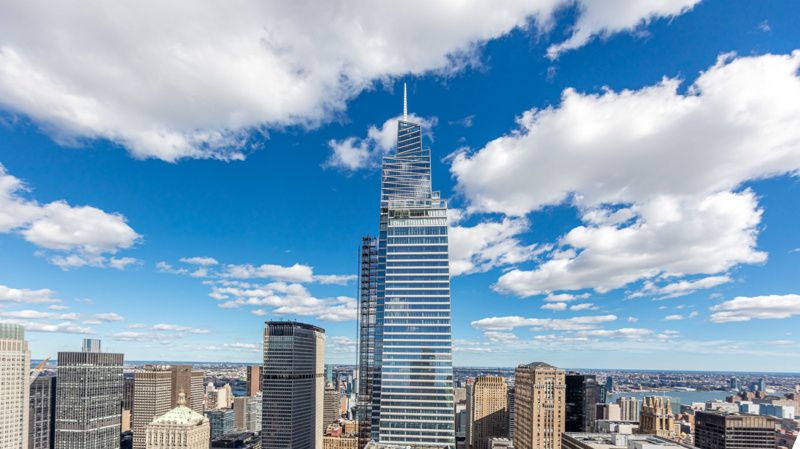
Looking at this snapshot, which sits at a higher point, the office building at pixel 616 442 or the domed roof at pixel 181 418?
the office building at pixel 616 442

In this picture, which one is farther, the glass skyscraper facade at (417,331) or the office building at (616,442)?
the glass skyscraper facade at (417,331)

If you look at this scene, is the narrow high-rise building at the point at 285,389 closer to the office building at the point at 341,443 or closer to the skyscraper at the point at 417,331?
the office building at the point at 341,443

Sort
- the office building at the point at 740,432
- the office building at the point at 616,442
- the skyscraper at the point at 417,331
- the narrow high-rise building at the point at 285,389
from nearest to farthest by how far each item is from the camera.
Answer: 1. the office building at the point at 616,442
2. the skyscraper at the point at 417,331
3. the office building at the point at 740,432
4. the narrow high-rise building at the point at 285,389

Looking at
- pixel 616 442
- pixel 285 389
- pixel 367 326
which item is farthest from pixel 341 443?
pixel 616 442

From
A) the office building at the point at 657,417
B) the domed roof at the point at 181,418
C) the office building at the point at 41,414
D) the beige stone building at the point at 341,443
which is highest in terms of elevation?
the domed roof at the point at 181,418

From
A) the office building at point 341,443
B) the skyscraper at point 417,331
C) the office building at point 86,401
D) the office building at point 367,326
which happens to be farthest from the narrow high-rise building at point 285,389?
the skyscraper at point 417,331

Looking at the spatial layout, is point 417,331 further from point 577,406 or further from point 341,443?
point 341,443
